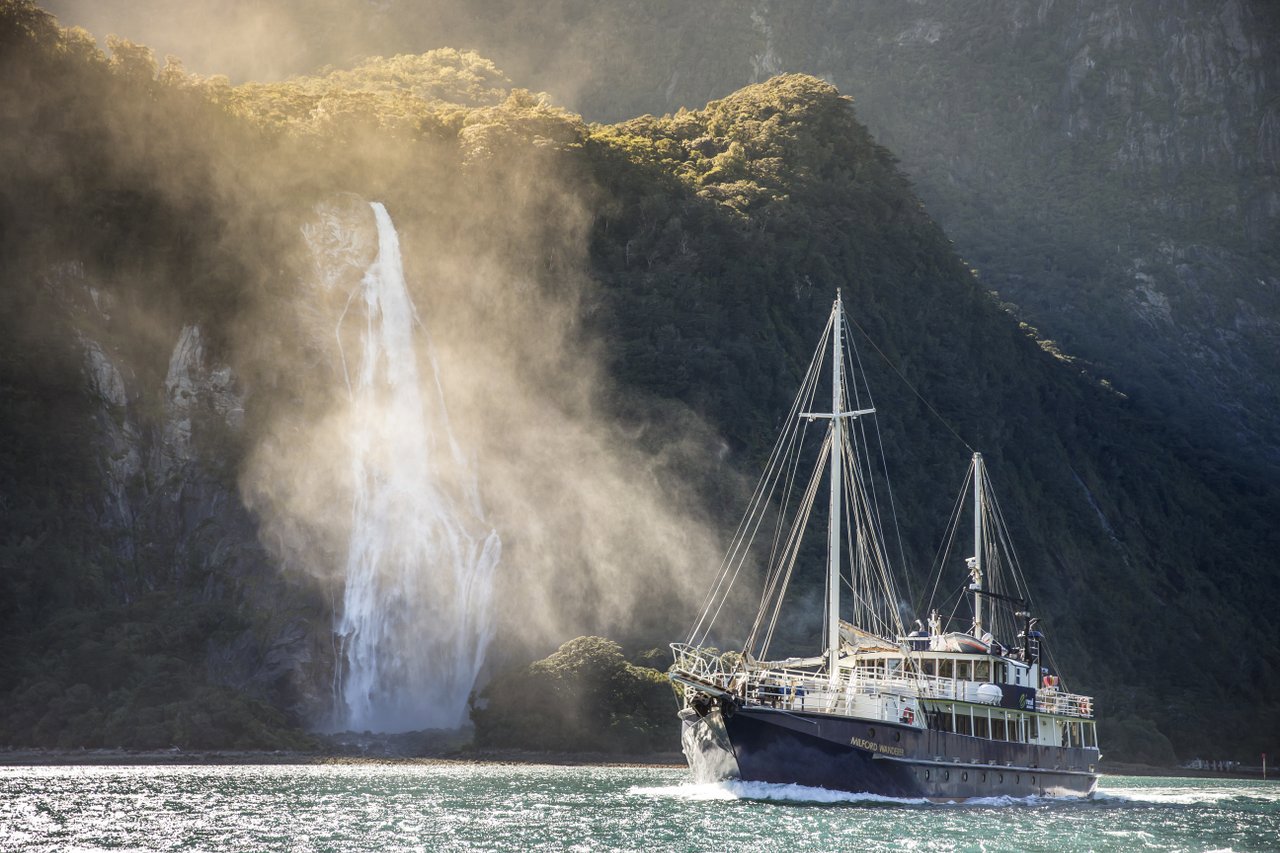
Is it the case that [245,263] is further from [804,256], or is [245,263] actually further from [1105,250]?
[1105,250]

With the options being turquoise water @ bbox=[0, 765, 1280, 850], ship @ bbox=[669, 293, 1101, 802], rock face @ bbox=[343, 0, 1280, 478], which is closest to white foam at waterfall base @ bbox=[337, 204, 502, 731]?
turquoise water @ bbox=[0, 765, 1280, 850]

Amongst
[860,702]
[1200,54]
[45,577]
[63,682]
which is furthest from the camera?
[1200,54]

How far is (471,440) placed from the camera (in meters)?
107

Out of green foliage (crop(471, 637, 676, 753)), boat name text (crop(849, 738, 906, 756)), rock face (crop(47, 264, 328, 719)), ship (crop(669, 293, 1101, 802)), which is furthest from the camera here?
rock face (crop(47, 264, 328, 719))

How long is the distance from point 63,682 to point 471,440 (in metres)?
33.1

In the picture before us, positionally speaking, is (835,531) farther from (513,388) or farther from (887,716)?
A: (513,388)

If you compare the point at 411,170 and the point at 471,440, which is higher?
the point at 411,170

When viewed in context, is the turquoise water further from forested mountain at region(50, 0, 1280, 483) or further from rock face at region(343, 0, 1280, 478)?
rock face at region(343, 0, 1280, 478)

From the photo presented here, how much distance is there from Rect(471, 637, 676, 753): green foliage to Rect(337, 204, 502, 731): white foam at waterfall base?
820cm

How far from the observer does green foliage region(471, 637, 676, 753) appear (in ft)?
277

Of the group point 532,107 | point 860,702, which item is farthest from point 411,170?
point 860,702

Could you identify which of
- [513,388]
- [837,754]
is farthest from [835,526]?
[513,388]

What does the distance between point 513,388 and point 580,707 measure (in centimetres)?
3276

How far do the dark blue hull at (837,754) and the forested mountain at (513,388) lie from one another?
32.8 meters
